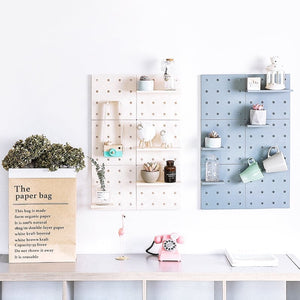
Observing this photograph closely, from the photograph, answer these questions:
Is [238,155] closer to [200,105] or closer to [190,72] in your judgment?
[200,105]

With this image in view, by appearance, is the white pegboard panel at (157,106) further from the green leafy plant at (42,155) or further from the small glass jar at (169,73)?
the green leafy plant at (42,155)

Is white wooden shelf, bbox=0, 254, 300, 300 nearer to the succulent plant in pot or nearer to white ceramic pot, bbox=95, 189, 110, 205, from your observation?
white ceramic pot, bbox=95, 189, 110, 205

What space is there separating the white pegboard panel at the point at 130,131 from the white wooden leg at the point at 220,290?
447 mm

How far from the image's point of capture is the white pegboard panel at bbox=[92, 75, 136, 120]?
2.56 metres

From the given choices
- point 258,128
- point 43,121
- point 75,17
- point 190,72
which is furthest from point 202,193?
point 75,17

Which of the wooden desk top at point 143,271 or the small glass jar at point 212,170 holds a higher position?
the small glass jar at point 212,170

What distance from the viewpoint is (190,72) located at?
8.45 ft

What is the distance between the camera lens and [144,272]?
88.7 inches

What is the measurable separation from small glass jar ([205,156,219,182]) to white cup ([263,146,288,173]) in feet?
0.81

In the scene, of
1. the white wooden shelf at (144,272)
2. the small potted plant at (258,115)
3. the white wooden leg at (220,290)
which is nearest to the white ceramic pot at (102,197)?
the white wooden shelf at (144,272)

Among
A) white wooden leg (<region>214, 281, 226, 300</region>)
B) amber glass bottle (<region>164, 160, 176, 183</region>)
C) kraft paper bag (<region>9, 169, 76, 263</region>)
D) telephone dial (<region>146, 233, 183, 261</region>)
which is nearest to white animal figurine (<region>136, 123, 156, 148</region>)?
amber glass bottle (<region>164, 160, 176, 183</region>)

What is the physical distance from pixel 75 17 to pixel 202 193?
1122 mm

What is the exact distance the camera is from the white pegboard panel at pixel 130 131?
256cm

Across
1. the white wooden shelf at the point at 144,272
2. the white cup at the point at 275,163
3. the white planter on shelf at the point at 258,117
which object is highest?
the white planter on shelf at the point at 258,117
